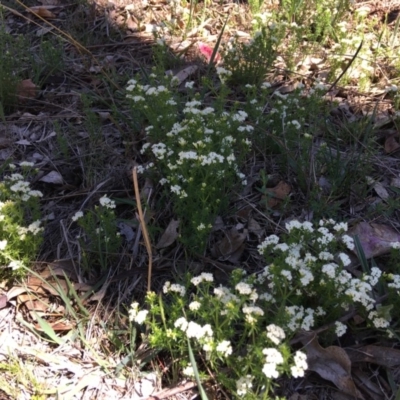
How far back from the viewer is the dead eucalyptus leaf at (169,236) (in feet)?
9.12

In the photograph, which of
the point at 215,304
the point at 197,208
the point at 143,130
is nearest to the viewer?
the point at 215,304

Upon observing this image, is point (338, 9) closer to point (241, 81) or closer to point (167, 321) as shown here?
point (241, 81)

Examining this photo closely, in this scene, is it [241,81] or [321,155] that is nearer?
[321,155]

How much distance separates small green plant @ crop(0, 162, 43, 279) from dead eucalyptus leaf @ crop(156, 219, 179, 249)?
623 mm

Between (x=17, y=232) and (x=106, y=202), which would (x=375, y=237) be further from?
(x=17, y=232)

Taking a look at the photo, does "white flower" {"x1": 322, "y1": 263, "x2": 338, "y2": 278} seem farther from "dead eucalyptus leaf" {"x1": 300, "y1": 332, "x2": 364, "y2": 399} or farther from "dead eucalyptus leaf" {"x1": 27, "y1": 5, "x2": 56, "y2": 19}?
"dead eucalyptus leaf" {"x1": 27, "y1": 5, "x2": 56, "y2": 19}

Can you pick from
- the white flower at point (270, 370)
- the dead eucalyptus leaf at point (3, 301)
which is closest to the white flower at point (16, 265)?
the dead eucalyptus leaf at point (3, 301)

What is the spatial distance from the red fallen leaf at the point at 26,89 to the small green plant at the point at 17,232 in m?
1.23

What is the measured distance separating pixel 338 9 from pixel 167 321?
3.08 meters

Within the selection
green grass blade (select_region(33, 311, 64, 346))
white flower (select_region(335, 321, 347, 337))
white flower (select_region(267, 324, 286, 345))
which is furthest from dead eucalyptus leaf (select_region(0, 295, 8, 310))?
white flower (select_region(335, 321, 347, 337))

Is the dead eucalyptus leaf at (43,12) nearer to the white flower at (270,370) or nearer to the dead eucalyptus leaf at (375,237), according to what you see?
the dead eucalyptus leaf at (375,237)

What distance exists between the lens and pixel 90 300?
2.68m

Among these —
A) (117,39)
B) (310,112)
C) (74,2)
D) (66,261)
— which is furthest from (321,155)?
(74,2)

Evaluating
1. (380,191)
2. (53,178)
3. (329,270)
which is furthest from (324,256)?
(53,178)
